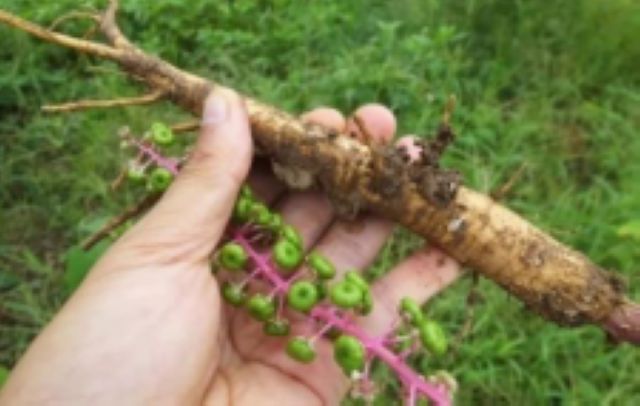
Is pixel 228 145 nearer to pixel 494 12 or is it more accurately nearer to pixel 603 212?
pixel 603 212

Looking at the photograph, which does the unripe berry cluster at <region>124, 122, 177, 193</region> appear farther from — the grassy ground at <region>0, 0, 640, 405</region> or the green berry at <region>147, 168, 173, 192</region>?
the grassy ground at <region>0, 0, 640, 405</region>

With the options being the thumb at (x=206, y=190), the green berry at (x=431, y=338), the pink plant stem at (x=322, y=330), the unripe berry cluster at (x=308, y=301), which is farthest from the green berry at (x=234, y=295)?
the green berry at (x=431, y=338)

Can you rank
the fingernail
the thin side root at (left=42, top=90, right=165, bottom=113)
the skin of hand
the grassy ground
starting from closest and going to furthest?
1. the skin of hand
2. the fingernail
3. the thin side root at (left=42, top=90, right=165, bottom=113)
4. the grassy ground

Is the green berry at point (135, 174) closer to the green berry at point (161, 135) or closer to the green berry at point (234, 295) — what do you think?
the green berry at point (161, 135)

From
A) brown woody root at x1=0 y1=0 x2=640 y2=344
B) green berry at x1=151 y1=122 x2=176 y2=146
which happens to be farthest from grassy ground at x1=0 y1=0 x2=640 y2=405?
green berry at x1=151 y1=122 x2=176 y2=146

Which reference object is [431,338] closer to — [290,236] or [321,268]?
[321,268]

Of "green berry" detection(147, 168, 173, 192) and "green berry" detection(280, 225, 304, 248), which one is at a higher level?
"green berry" detection(147, 168, 173, 192)

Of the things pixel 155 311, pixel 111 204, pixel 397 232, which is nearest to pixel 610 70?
pixel 397 232
